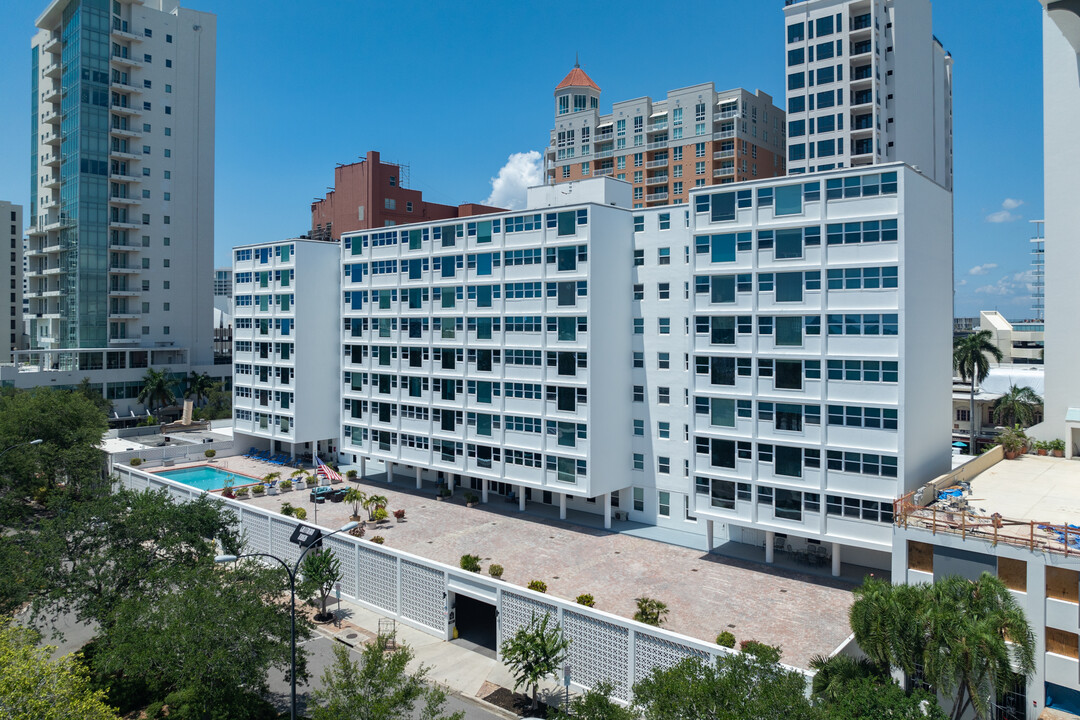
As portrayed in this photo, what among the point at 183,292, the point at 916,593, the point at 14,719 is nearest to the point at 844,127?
the point at 916,593

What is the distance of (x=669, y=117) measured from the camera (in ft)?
283

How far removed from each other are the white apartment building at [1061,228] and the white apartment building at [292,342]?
176ft

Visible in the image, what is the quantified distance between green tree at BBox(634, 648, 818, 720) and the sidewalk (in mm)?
9761

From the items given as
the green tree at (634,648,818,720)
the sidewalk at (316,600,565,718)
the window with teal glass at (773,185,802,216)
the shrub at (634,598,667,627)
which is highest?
the window with teal glass at (773,185,802,216)

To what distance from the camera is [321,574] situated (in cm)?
3234

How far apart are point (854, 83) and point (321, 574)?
204 feet

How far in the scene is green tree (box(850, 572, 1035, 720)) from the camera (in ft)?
59.1

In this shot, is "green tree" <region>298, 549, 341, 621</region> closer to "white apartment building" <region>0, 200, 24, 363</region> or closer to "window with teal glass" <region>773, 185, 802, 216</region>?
"window with teal glass" <region>773, 185, 802, 216</region>

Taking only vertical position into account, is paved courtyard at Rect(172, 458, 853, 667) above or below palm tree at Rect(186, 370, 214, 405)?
below

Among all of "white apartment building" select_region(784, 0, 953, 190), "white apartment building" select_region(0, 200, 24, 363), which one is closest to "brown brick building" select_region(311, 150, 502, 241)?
"white apartment building" select_region(784, 0, 953, 190)

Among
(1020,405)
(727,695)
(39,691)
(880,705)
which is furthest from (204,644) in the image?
(1020,405)

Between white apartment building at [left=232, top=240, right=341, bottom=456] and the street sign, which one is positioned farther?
white apartment building at [left=232, top=240, right=341, bottom=456]

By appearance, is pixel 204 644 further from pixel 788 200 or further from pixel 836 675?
pixel 788 200

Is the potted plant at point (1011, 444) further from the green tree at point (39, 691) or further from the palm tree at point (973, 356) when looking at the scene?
the green tree at point (39, 691)
